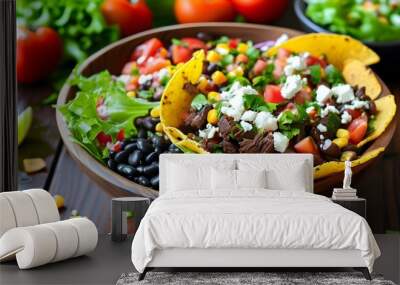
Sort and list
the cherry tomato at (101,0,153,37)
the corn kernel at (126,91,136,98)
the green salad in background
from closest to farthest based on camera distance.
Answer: the corn kernel at (126,91,136,98)
the green salad in background
the cherry tomato at (101,0,153,37)

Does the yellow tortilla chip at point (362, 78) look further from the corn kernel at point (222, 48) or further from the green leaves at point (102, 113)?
the green leaves at point (102, 113)

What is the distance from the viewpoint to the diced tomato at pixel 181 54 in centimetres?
609

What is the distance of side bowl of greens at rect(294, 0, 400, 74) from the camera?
6.11 meters

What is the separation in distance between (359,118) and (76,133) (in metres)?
1.81

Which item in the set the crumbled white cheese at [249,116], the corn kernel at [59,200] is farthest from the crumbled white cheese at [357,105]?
the corn kernel at [59,200]

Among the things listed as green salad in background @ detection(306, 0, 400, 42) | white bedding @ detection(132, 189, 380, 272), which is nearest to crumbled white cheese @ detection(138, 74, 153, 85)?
green salad in background @ detection(306, 0, 400, 42)

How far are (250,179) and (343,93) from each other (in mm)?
886

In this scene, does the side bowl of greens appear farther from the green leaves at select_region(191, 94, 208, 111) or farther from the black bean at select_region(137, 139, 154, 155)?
the black bean at select_region(137, 139, 154, 155)

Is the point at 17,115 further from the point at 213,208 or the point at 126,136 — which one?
the point at 213,208

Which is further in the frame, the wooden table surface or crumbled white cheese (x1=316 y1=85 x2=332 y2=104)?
the wooden table surface

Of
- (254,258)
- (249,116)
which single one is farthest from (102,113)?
(254,258)

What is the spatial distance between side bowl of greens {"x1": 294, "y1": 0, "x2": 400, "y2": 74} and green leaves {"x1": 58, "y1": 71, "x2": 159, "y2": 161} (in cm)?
136

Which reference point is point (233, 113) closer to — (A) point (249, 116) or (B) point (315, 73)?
(A) point (249, 116)

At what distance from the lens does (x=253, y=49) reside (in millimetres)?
6004
